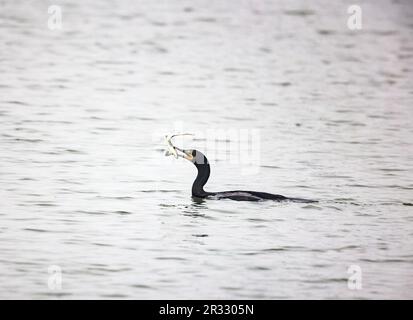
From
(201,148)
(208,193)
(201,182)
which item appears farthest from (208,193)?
(201,148)

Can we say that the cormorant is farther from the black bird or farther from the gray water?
the gray water

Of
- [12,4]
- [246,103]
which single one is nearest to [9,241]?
[246,103]

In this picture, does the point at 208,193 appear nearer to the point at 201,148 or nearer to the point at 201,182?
the point at 201,182

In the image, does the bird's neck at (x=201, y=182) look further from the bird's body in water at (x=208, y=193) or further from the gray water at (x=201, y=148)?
the gray water at (x=201, y=148)

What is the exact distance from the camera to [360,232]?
1417 centimetres

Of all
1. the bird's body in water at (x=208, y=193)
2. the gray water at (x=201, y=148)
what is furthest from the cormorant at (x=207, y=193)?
the gray water at (x=201, y=148)

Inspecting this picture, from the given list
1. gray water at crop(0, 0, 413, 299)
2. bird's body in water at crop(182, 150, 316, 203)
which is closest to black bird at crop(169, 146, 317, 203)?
bird's body in water at crop(182, 150, 316, 203)

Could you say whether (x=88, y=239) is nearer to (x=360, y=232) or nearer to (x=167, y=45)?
(x=360, y=232)

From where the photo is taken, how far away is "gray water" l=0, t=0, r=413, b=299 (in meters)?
12.6

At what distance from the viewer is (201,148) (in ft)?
62.6

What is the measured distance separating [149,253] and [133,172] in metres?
4.38

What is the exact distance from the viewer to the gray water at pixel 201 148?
12.6 meters

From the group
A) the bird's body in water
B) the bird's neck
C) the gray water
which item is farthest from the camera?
the bird's neck

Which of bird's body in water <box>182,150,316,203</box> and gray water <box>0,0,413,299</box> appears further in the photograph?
bird's body in water <box>182,150,316,203</box>
